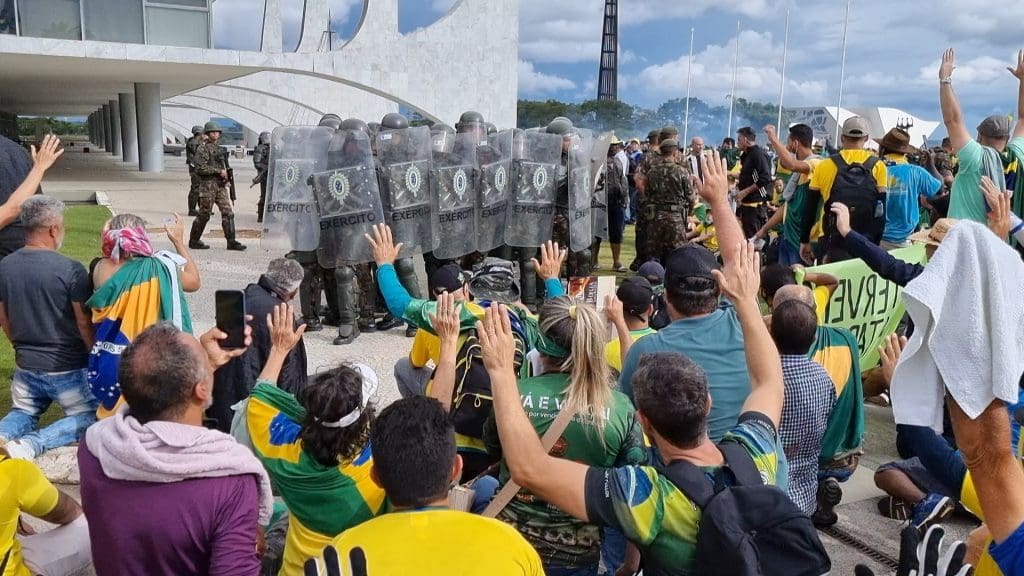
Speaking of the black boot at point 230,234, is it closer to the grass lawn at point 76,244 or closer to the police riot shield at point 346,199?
the grass lawn at point 76,244

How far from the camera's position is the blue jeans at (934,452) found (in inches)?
78.0

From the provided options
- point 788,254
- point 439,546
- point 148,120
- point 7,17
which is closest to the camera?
point 439,546

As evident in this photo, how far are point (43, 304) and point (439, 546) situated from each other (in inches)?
140

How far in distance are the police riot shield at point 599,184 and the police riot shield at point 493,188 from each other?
106 cm

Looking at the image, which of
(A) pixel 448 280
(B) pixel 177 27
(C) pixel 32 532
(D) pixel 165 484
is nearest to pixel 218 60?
(B) pixel 177 27

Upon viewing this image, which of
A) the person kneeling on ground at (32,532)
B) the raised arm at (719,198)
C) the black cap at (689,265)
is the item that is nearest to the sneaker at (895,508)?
the black cap at (689,265)

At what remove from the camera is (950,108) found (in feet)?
15.2

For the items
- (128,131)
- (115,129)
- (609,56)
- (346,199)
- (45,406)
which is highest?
(609,56)

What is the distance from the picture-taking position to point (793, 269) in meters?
4.67

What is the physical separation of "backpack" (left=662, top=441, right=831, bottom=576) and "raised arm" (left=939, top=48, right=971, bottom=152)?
3.74m

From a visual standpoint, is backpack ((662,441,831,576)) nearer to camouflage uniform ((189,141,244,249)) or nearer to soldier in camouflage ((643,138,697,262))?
soldier in camouflage ((643,138,697,262))

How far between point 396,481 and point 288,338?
157cm

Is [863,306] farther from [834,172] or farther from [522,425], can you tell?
[522,425]

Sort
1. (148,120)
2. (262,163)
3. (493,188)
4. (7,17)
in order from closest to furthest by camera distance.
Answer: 1. (493,188)
2. (262,163)
3. (7,17)
4. (148,120)
